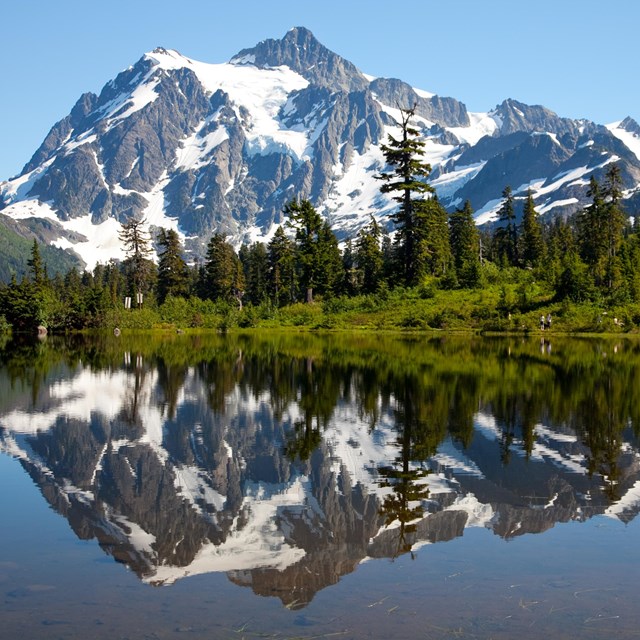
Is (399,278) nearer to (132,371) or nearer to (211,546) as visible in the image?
(132,371)

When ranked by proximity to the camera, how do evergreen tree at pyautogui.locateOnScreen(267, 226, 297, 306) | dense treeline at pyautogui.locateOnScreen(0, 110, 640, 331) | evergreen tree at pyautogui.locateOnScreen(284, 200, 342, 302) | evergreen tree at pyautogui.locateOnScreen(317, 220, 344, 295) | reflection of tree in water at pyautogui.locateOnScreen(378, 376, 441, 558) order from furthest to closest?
evergreen tree at pyautogui.locateOnScreen(267, 226, 297, 306) → evergreen tree at pyautogui.locateOnScreen(317, 220, 344, 295) → evergreen tree at pyautogui.locateOnScreen(284, 200, 342, 302) → dense treeline at pyautogui.locateOnScreen(0, 110, 640, 331) → reflection of tree in water at pyautogui.locateOnScreen(378, 376, 441, 558)

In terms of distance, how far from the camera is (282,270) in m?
129

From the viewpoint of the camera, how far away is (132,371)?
116 ft

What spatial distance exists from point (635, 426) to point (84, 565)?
47.0 feet

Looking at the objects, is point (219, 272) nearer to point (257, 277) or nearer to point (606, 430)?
point (257, 277)

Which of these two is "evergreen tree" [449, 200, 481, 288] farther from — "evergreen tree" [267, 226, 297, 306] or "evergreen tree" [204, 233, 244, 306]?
"evergreen tree" [204, 233, 244, 306]

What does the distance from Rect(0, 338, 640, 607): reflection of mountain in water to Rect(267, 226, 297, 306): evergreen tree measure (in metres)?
84.9

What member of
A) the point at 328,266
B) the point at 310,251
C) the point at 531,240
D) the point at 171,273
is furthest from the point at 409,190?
the point at 171,273

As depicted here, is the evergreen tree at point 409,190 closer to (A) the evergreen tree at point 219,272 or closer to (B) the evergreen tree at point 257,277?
(A) the evergreen tree at point 219,272

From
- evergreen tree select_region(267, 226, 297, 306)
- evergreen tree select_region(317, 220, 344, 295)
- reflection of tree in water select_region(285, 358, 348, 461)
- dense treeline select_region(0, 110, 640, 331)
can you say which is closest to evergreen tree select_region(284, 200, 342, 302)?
evergreen tree select_region(317, 220, 344, 295)

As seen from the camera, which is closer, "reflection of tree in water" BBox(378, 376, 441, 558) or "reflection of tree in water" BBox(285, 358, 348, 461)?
"reflection of tree in water" BBox(378, 376, 441, 558)

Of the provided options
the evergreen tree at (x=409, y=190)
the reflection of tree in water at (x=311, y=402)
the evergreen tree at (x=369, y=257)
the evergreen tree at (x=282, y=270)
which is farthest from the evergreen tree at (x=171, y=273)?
the reflection of tree in water at (x=311, y=402)

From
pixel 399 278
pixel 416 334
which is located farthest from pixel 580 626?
pixel 399 278

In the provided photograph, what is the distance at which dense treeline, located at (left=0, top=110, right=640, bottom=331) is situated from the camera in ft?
248
